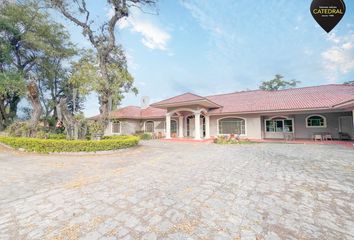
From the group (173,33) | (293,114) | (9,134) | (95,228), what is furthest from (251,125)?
(9,134)

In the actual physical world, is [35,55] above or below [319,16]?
above

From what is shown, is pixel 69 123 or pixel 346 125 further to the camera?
pixel 346 125

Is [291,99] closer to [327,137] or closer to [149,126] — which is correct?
[327,137]

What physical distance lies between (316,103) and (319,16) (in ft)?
43.4

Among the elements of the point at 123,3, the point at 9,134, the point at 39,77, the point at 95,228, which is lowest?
the point at 95,228

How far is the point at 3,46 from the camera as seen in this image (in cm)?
1584

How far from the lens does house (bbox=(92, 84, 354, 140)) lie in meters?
14.6

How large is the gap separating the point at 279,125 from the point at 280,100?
245 centimetres

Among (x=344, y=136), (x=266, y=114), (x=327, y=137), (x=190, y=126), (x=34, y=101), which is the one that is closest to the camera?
(x=34, y=101)

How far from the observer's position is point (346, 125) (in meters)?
14.8

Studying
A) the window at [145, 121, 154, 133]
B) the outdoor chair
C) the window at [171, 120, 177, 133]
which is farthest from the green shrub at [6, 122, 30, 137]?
the outdoor chair

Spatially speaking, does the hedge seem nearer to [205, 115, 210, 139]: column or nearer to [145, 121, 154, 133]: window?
[205, 115, 210, 139]: column

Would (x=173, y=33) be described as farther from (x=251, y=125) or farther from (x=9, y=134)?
(x=9, y=134)

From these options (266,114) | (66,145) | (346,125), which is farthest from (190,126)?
(346,125)
